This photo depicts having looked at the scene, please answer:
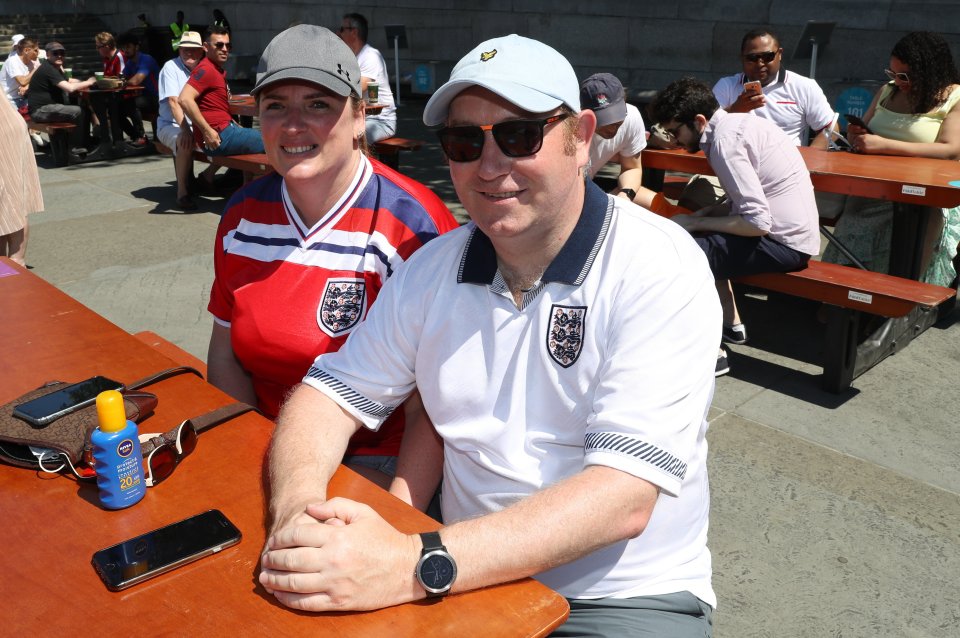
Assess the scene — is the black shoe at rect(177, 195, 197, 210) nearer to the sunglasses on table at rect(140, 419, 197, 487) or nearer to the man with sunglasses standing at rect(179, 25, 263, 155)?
the man with sunglasses standing at rect(179, 25, 263, 155)

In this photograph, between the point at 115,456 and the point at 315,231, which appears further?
the point at 315,231

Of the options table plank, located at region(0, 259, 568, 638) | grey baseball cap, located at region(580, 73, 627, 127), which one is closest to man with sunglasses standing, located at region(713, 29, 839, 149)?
grey baseball cap, located at region(580, 73, 627, 127)

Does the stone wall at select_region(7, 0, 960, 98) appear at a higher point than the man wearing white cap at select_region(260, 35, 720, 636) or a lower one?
higher

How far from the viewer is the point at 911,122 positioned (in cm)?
565

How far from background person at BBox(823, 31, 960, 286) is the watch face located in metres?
4.61

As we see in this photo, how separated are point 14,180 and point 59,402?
353 cm

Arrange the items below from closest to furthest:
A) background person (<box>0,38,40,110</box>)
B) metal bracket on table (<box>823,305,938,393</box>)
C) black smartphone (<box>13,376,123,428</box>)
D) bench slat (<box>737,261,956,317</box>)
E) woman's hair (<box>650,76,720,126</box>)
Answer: black smartphone (<box>13,376,123,428</box>), bench slat (<box>737,261,956,317</box>), metal bracket on table (<box>823,305,938,393</box>), woman's hair (<box>650,76,720,126</box>), background person (<box>0,38,40,110</box>)

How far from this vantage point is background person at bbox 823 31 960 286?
5.36 meters

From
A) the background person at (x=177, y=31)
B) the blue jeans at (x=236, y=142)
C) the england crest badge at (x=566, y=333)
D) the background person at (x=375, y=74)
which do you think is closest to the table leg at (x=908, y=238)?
the england crest badge at (x=566, y=333)

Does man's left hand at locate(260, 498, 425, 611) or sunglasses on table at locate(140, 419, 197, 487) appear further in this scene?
sunglasses on table at locate(140, 419, 197, 487)

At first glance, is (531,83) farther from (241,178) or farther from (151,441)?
(241,178)

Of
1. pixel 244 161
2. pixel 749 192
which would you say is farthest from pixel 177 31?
pixel 749 192

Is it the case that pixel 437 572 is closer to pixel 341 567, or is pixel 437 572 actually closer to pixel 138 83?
pixel 341 567

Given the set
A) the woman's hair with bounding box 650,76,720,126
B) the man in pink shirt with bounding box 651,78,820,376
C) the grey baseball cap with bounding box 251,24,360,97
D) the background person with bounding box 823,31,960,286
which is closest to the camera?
the grey baseball cap with bounding box 251,24,360,97
